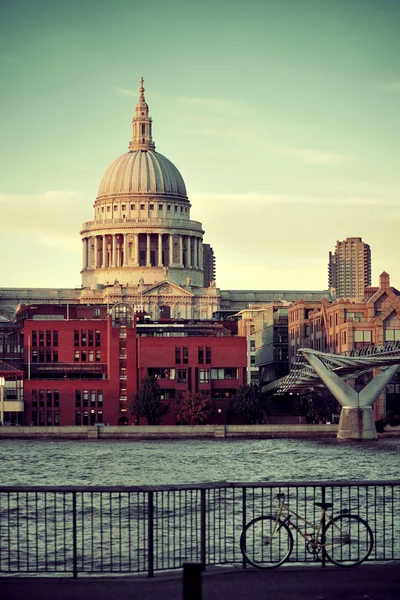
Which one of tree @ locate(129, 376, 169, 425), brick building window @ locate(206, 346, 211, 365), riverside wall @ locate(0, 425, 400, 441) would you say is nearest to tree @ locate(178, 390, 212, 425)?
tree @ locate(129, 376, 169, 425)

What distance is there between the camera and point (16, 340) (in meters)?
159

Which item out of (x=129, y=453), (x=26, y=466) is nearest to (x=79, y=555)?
(x=26, y=466)

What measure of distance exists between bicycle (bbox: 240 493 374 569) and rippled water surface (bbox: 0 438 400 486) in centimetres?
2487

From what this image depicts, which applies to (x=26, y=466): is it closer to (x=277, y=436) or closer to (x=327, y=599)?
(x=277, y=436)

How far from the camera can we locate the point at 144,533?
31000 millimetres

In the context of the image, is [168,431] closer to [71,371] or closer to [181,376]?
[181,376]

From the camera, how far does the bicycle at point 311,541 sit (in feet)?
85.1

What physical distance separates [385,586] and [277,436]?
10160 centimetres

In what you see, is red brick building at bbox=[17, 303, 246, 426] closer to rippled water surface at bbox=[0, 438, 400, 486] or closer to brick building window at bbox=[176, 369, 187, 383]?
brick building window at bbox=[176, 369, 187, 383]


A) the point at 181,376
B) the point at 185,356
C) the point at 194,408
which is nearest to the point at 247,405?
the point at 194,408

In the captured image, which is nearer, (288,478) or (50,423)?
(288,478)

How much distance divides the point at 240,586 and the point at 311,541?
4.71 m

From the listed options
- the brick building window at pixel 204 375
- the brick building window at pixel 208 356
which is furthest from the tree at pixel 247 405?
the brick building window at pixel 208 356

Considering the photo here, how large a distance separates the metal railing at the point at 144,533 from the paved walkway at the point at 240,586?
684 millimetres
